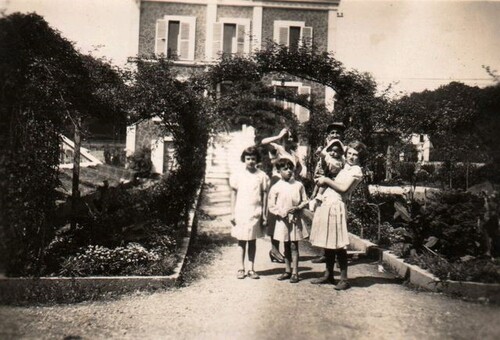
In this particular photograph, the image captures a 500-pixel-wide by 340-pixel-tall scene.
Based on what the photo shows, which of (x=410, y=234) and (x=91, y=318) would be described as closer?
(x=91, y=318)

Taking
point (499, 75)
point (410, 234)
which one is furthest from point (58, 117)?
point (499, 75)

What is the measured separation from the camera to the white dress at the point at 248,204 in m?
5.32

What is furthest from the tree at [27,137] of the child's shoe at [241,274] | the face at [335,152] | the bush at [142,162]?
the bush at [142,162]

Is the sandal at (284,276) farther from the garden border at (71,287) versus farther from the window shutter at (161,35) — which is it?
the window shutter at (161,35)

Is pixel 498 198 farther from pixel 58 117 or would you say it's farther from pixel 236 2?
pixel 236 2

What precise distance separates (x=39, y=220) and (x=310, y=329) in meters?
3.38

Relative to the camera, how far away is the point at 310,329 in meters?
3.78

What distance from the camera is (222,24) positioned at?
21.7 metres

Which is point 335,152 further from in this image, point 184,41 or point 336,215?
point 184,41

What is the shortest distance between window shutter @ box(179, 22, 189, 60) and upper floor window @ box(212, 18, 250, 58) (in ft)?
4.48

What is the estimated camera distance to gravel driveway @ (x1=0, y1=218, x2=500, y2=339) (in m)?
3.70

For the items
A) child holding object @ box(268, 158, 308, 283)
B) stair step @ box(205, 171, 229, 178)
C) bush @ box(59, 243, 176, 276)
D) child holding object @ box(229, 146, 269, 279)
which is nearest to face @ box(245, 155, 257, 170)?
child holding object @ box(229, 146, 269, 279)

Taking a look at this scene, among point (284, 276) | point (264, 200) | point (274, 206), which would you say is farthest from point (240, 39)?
point (284, 276)

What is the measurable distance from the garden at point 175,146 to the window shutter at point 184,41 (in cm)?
1182
